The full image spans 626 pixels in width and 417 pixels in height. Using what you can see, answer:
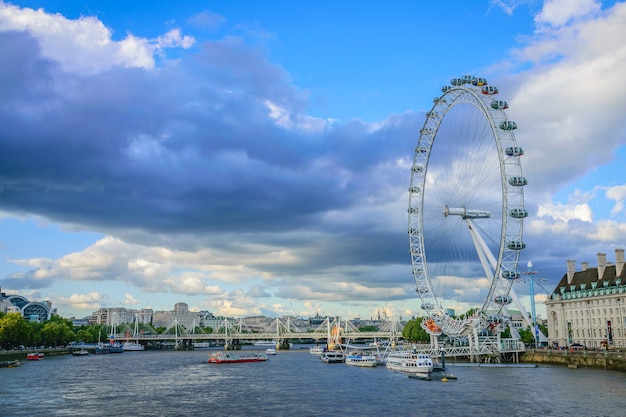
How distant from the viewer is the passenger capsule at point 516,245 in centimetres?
7544

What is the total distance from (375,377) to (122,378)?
1333 inches

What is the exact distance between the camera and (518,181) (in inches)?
2955

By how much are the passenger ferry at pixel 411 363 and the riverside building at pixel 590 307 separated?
26956 mm

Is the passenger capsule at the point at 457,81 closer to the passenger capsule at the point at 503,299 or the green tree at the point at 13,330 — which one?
the passenger capsule at the point at 503,299

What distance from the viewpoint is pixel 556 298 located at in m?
107

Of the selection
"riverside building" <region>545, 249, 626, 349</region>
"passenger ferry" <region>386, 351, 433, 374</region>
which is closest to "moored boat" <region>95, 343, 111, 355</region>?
"passenger ferry" <region>386, 351, 433, 374</region>

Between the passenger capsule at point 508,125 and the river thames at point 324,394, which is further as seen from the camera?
the passenger capsule at point 508,125

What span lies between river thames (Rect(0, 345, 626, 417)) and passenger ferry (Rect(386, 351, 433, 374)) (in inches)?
92.3

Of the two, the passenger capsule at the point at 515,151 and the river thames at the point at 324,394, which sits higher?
the passenger capsule at the point at 515,151

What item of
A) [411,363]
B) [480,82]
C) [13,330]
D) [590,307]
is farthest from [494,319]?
[13,330]

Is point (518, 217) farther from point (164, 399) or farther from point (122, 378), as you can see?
point (122, 378)

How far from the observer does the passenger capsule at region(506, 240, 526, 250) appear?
247ft

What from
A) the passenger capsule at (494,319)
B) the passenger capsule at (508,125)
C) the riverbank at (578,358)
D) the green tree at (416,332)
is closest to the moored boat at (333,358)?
the green tree at (416,332)

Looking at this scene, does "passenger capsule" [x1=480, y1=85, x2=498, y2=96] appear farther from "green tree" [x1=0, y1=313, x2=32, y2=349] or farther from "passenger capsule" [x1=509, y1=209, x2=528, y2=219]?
"green tree" [x1=0, y1=313, x2=32, y2=349]
